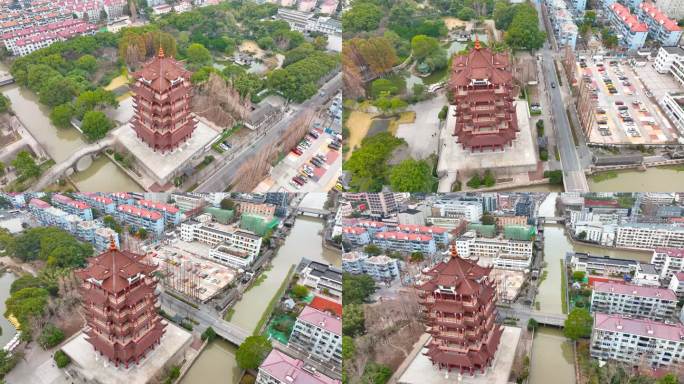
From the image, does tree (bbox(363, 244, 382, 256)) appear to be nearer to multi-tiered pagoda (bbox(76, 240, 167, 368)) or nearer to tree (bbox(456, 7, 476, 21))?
multi-tiered pagoda (bbox(76, 240, 167, 368))

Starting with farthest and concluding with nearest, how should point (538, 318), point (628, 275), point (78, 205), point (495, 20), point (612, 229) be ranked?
point (495, 20) → point (78, 205) → point (612, 229) → point (628, 275) → point (538, 318)

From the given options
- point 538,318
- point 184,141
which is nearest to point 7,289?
point 184,141

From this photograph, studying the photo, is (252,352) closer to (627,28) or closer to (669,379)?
(669,379)

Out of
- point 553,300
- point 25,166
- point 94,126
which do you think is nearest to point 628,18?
point 553,300

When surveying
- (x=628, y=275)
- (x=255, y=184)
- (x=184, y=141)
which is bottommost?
(x=628, y=275)

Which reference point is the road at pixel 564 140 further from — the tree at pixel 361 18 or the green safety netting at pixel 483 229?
the tree at pixel 361 18

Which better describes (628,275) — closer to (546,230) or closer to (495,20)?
(546,230)

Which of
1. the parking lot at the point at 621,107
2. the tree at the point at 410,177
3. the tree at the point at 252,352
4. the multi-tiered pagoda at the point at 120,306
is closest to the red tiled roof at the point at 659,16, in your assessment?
the parking lot at the point at 621,107
